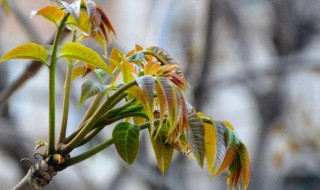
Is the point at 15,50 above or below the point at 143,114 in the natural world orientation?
above

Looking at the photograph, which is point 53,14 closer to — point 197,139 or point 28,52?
point 28,52

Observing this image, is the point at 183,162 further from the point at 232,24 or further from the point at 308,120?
the point at 308,120

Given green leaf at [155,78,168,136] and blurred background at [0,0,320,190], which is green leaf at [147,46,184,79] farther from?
blurred background at [0,0,320,190]

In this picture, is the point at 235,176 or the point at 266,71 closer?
the point at 235,176

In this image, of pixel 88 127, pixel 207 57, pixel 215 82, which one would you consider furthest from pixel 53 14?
pixel 215 82

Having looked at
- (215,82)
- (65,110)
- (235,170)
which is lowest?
(215,82)

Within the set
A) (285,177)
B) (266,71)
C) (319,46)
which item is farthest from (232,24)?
(319,46)
